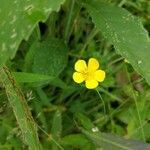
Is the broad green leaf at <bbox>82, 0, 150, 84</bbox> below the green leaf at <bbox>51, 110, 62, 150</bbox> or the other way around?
the other way around

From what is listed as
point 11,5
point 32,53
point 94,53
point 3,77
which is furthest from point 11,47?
point 94,53

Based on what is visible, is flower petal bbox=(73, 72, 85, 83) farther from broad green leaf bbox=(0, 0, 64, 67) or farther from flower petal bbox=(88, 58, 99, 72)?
broad green leaf bbox=(0, 0, 64, 67)

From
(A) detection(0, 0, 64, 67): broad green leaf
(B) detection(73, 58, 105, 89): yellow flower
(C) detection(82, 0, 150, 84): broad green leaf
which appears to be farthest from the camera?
(B) detection(73, 58, 105, 89): yellow flower

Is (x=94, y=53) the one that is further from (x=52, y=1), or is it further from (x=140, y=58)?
(x=52, y=1)

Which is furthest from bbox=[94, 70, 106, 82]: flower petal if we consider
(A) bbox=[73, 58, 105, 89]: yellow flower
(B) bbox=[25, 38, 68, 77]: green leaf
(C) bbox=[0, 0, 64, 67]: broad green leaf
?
(C) bbox=[0, 0, 64, 67]: broad green leaf

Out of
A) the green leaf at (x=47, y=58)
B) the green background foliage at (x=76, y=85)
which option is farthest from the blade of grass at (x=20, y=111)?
the green leaf at (x=47, y=58)

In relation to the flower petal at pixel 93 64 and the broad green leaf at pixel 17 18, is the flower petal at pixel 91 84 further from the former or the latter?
the broad green leaf at pixel 17 18

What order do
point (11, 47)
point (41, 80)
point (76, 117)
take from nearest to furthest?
1. point (11, 47)
2. point (41, 80)
3. point (76, 117)

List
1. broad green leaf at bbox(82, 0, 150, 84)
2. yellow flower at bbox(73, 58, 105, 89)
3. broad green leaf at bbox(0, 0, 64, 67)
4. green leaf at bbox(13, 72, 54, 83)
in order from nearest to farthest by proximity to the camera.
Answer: broad green leaf at bbox(0, 0, 64, 67) < broad green leaf at bbox(82, 0, 150, 84) < green leaf at bbox(13, 72, 54, 83) < yellow flower at bbox(73, 58, 105, 89)
